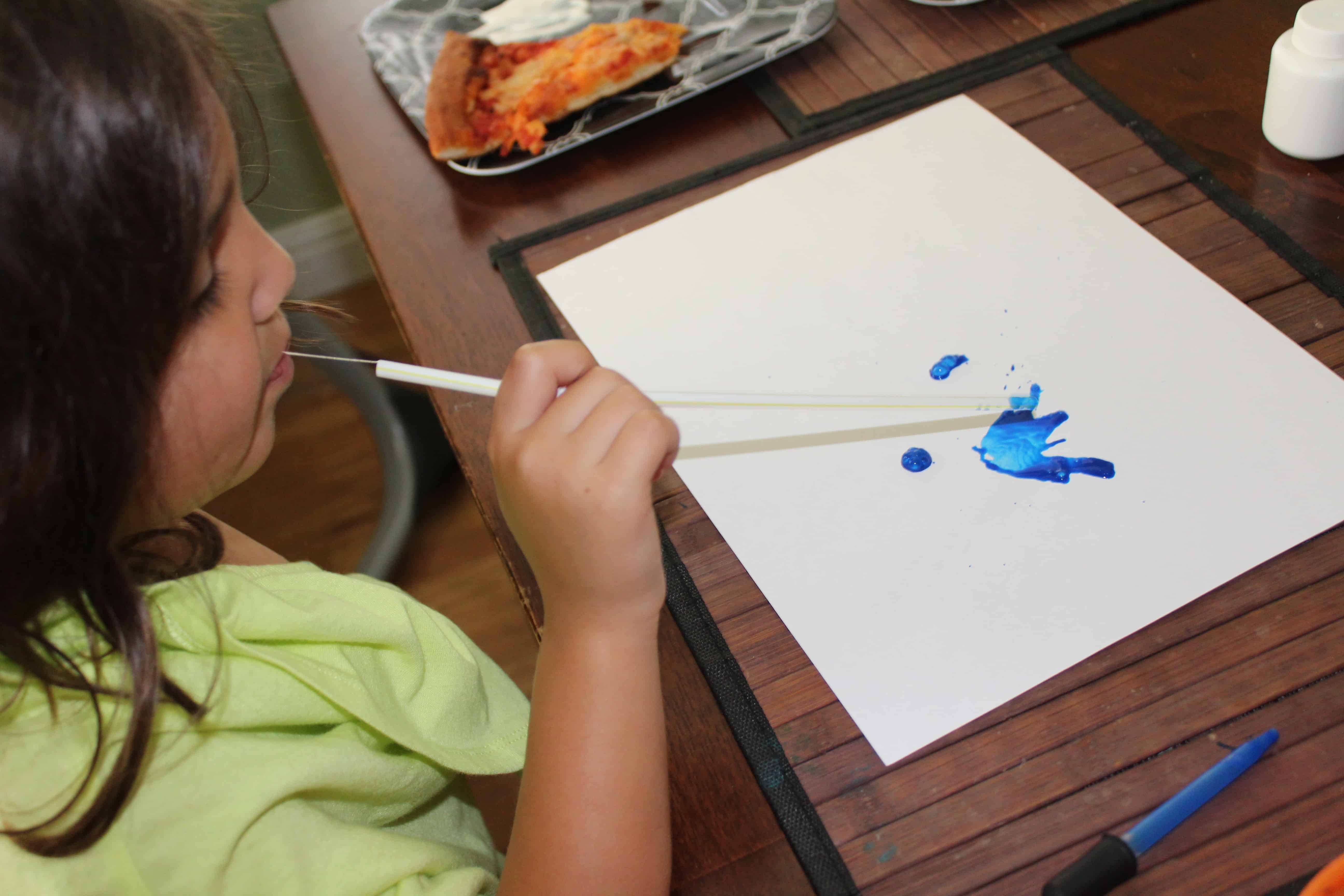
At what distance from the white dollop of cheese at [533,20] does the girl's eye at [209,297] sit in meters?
0.53

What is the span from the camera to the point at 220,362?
514 mm

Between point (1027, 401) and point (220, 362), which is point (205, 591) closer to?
point (220, 362)

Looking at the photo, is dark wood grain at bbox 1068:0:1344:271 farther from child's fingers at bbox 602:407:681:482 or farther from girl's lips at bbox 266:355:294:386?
girl's lips at bbox 266:355:294:386

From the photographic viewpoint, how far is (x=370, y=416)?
1.29 m

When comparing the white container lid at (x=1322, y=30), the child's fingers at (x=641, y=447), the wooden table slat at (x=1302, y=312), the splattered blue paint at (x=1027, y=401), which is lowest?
the splattered blue paint at (x=1027, y=401)

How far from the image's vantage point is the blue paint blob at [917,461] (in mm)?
627

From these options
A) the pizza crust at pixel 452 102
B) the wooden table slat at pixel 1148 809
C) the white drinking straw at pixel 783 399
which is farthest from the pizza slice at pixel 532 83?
the wooden table slat at pixel 1148 809

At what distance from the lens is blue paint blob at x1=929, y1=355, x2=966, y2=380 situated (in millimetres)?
668

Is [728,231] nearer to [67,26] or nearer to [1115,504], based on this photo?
[1115,504]

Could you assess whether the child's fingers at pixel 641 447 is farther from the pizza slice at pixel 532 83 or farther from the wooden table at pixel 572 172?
the pizza slice at pixel 532 83

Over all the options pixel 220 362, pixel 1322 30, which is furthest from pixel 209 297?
pixel 1322 30

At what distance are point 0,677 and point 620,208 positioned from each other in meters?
0.52

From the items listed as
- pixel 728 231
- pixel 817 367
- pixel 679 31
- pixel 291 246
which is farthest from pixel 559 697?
pixel 291 246

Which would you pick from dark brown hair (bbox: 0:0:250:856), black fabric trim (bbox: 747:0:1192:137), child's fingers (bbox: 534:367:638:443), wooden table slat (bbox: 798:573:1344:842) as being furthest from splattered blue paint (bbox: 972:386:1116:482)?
dark brown hair (bbox: 0:0:250:856)
